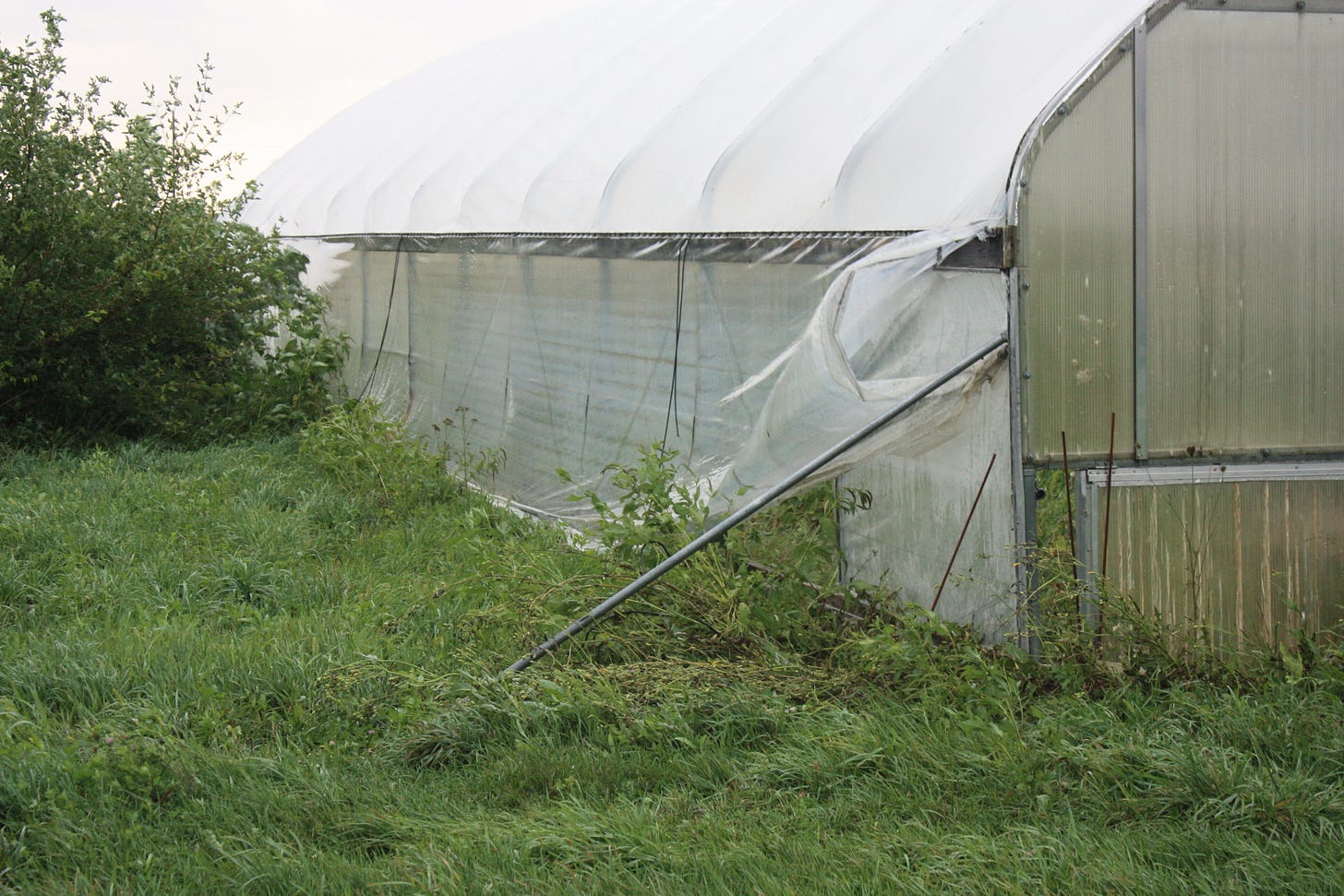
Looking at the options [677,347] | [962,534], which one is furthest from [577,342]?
[962,534]

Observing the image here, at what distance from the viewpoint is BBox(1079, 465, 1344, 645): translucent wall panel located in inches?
177

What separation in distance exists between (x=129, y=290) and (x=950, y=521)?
20.9 ft

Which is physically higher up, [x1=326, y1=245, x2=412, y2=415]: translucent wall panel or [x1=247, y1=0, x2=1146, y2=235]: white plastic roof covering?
[x1=247, y1=0, x2=1146, y2=235]: white plastic roof covering

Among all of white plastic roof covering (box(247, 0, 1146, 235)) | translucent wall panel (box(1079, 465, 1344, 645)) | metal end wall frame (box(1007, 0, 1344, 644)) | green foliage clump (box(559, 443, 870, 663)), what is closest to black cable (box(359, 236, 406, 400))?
white plastic roof covering (box(247, 0, 1146, 235))

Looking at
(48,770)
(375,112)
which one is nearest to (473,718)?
(48,770)

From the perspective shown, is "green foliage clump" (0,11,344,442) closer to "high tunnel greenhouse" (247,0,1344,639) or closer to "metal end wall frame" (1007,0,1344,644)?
"high tunnel greenhouse" (247,0,1344,639)

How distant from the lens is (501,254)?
312 inches

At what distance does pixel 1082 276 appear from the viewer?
443 cm

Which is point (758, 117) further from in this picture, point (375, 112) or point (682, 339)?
point (375, 112)

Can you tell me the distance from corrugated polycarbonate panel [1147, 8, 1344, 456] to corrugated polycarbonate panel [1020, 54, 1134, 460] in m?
0.11

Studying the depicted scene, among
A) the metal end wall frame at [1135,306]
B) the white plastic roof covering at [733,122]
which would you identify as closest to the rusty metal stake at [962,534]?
the metal end wall frame at [1135,306]

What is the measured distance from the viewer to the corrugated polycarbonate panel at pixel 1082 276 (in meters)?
4.37

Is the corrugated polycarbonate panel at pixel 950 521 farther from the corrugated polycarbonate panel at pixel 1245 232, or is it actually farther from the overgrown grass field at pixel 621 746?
the corrugated polycarbonate panel at pixel 1245 232

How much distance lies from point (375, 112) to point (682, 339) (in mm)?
6866
